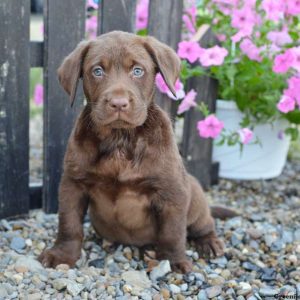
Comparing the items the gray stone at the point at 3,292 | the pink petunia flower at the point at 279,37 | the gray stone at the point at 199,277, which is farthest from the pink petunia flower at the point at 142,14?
the gray stone at the point at 3,292

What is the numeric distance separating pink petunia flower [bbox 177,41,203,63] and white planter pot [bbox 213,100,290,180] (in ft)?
2.65

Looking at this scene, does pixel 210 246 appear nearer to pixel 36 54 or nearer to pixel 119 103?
pixel 119 103

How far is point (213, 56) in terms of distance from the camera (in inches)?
156

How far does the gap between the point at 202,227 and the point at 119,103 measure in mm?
1152

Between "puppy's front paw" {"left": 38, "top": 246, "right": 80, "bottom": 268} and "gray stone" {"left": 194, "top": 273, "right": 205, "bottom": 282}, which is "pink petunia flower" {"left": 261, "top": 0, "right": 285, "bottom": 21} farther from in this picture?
"puppy's front paw" {"left": 38, "top": 246, "right": 80, "bottom": 268}

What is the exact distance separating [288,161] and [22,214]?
2.96 metres

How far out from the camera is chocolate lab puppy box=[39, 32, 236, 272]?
279 cm

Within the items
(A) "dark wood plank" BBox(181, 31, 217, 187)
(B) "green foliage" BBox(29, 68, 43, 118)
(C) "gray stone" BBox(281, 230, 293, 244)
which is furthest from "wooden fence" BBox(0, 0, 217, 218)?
(B) "green foliage" BBox(29, 68, 43, 118)

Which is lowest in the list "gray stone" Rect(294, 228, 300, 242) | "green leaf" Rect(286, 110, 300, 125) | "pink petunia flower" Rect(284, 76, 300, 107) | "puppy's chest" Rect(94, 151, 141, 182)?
"gray stone" Rect(294, 228, 300, 242)

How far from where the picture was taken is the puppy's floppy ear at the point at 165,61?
288 cm

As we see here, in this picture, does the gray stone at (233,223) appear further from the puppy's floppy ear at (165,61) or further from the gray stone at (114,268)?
the puppy's floppy ear at (165,61)

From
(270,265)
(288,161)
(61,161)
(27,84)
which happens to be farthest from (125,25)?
(288,161)

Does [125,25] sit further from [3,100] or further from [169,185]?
[169,185]

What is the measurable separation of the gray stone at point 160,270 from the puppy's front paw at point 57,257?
433mm
